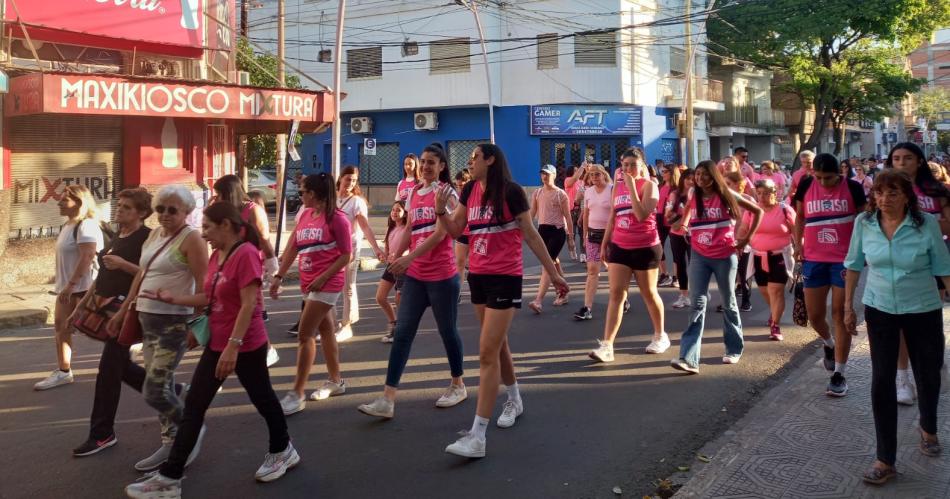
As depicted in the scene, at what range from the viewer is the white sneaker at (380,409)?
5.77 meters

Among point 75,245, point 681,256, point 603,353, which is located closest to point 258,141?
point 681,256

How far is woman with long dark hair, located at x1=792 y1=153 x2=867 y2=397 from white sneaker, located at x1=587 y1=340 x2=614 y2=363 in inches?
68.9

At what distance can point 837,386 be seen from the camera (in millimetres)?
6125

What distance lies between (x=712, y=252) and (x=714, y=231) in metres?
0.18

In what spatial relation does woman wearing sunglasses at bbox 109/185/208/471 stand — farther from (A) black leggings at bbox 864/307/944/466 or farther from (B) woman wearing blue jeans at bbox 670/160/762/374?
(B) woman wearing blue jeans at bbox 670/160/762/374

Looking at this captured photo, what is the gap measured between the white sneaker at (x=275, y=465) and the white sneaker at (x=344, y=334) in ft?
12.3

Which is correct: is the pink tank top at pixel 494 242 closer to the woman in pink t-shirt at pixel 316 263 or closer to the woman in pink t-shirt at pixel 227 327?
the woman in pink t-shirt at pixel 316 263

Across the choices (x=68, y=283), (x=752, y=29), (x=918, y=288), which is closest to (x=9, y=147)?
(x=68, y=283)

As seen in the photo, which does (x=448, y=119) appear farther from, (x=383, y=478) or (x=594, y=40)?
(x=383, y=478)

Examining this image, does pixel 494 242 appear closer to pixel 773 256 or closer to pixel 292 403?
pixel 292 403

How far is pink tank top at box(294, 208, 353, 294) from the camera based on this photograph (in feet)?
19.6

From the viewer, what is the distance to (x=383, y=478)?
15.5 feet

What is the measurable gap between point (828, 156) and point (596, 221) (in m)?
4.07

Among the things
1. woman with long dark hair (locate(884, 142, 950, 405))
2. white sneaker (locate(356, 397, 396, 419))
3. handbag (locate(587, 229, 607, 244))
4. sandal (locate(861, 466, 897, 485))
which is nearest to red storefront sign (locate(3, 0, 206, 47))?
handbag (locate(587, 229, 607, 244))
